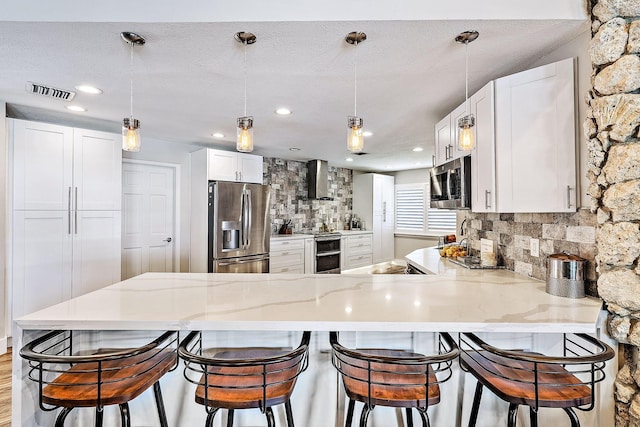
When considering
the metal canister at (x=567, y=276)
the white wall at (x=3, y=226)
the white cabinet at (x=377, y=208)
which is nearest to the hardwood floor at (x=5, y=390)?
the white wall at (x=3, y=226)

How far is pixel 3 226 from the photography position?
2.90 m

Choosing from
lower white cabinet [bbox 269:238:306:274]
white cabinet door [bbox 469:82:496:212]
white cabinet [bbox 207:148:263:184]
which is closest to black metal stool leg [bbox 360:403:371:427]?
white cabinet door [bbox 469:82:496:212]

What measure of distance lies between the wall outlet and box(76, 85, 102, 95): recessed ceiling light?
3406 mm

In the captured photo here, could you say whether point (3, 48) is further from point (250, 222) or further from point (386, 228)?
point (386, 228)

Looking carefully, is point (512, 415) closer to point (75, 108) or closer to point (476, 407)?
point (476, 407)

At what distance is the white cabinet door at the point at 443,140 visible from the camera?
9.21ft

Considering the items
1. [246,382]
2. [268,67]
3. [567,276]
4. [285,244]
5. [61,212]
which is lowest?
[246,382]

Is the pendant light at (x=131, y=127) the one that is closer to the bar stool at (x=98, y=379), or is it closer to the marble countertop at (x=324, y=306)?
the marble countertop at (x=324, y=306)

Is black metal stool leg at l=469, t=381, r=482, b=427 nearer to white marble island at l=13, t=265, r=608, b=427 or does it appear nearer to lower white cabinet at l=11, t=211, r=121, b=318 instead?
white marble island at l=13, t=265, r=608, b=427

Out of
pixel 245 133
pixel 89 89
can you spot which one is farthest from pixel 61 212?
pixel 245 133

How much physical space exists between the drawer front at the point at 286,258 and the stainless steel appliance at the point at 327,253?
1.32ft

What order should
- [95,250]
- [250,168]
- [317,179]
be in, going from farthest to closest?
[317,179] < [250,168] < [95,250]

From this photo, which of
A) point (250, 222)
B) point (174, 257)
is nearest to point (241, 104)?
point (250, 222)

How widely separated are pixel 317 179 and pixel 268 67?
3.89 m
